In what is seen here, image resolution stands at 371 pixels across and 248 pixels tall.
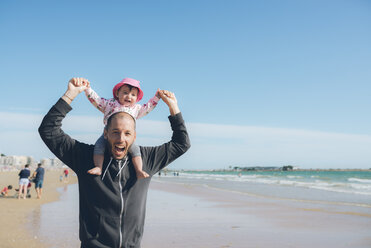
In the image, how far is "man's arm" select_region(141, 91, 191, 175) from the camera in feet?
7.50

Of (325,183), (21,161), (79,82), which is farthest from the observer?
(21,161)

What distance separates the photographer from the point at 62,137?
2121 mm

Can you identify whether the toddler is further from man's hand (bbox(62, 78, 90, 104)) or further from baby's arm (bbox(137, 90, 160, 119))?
man's hand (bbox(62, 78, 90, 104))

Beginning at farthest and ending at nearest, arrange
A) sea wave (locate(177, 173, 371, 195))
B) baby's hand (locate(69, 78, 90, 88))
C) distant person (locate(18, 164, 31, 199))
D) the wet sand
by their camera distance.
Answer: sea wave (locate(177, 173, 371, 195)) < distant person (locate(18, 164, 31, 199)) < the wet sand < baby's hand (locate(69, 78, 90, 88))

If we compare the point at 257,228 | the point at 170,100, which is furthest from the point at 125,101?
the point at 257,228

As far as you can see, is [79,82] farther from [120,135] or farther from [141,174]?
[141,174]

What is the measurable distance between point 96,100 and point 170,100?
849mm

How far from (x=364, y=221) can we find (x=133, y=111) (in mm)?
9436

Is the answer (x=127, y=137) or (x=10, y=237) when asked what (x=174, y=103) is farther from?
(x=10, y=237)

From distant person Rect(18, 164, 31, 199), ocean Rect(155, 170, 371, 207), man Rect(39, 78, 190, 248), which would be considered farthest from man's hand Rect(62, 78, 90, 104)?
ocean Rect(155, 170, 371, 207)

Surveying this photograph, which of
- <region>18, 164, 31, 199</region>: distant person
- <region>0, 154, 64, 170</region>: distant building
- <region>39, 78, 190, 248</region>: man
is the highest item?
<region>39, 78, 190, 248</region>: man

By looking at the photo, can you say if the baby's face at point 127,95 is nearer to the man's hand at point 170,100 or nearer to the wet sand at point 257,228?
the man's hand at point 170,100

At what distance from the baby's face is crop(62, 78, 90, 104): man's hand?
2.29 feet

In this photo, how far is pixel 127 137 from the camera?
2141mm
